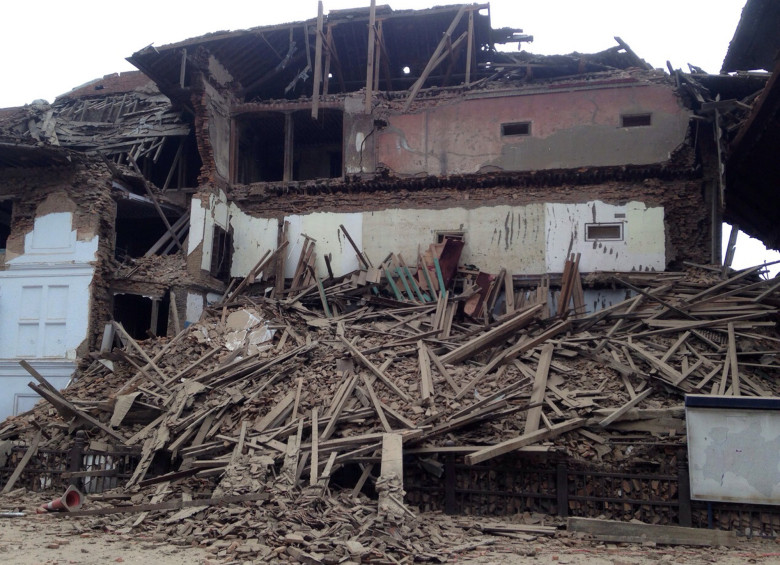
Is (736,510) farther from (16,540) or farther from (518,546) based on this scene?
(16,540)

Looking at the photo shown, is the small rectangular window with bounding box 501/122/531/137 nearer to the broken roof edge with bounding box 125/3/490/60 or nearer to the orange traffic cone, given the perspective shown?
the broken roof edge with bounding box 125/3/490/60

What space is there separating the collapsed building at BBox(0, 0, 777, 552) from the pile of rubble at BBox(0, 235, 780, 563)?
4.12 ft

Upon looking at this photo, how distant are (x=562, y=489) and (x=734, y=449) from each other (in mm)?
2398

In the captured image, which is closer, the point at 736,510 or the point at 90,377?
the point at 736,510

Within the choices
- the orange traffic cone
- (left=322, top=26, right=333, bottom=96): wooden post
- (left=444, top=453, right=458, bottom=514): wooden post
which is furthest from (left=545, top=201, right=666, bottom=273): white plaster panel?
the orange traffic cone

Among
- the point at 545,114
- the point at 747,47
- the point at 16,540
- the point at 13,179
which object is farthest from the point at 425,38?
the point at 16,540

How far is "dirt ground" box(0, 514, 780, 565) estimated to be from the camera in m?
7.50

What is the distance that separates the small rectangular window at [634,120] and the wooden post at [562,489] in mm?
10764

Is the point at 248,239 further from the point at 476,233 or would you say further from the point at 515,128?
the point at 515,128

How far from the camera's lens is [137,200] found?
58.1 feet

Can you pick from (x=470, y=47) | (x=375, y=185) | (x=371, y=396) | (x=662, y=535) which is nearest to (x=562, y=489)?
(x=662, y=535)

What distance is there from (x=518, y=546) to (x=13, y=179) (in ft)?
49.5

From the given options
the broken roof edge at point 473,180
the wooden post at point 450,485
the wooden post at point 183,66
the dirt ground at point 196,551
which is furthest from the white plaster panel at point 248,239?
the dirt ground at point 196,551

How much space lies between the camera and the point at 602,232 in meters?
17.1
